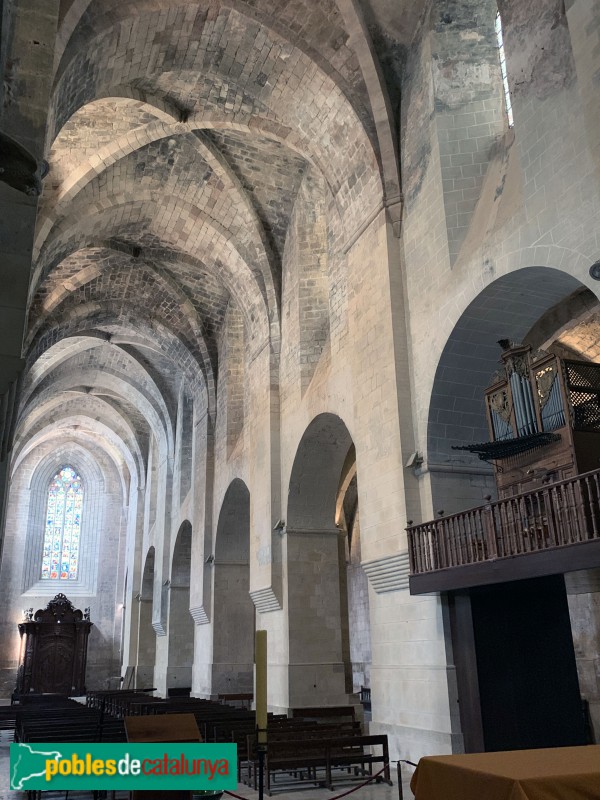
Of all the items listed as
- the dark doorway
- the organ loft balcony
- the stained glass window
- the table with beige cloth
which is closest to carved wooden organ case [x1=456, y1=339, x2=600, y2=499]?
the organ loft balcony

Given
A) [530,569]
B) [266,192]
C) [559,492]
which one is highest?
[266,192]

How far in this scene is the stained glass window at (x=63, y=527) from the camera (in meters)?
39.1

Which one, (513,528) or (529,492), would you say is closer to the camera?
(529,492)

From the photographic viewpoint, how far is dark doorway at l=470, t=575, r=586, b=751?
9047 millimetres

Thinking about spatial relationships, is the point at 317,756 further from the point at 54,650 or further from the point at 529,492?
the point at 54,650

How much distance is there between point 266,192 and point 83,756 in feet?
48.6

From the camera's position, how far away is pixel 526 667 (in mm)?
9375

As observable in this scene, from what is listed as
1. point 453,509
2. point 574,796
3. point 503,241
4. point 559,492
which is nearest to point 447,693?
point 453,509

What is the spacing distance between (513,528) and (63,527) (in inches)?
1414

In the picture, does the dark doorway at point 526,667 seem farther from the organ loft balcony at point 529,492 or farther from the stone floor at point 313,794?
the stone floor at point 313,794

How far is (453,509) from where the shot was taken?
10.7 meters

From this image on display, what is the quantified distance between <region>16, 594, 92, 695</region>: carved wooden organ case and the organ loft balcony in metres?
29.1

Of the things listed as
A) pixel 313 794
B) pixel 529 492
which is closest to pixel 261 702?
pixel 529 492

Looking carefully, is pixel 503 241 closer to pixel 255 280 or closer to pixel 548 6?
pixel 548 6
